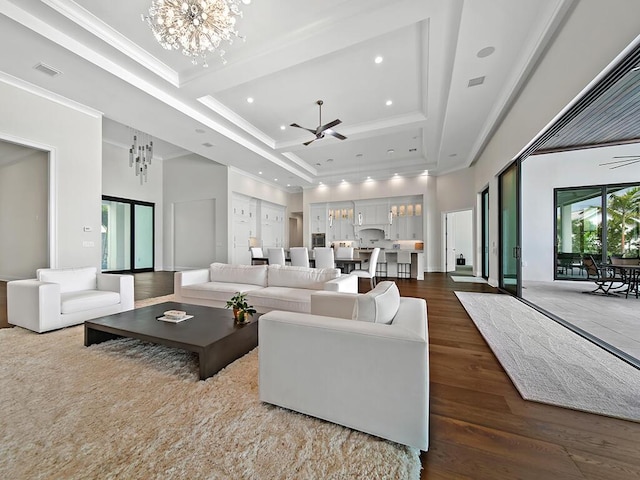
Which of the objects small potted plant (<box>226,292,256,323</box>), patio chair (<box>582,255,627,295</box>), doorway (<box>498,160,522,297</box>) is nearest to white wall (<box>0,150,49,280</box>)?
small potted plant (<box>226,292,256,323</box>)

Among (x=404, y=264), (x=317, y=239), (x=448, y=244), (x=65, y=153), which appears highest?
(x=65, y=153)

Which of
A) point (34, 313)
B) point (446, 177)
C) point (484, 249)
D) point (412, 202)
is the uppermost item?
point (446, 177)

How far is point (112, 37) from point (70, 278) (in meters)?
3.14

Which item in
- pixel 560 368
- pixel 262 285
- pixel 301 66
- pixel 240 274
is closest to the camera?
pixel 560 368

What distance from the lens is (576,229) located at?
643 centimetres

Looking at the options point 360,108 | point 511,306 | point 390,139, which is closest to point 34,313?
point 360,108

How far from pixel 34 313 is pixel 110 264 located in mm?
6304

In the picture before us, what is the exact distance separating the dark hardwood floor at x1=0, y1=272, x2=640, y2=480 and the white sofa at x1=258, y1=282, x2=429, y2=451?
0.75 ft

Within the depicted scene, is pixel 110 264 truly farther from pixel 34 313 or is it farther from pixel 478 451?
pixel 478 451

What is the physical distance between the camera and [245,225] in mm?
9273

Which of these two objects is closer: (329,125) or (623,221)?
(329,125)

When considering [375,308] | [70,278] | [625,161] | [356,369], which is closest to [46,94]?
[70,278]

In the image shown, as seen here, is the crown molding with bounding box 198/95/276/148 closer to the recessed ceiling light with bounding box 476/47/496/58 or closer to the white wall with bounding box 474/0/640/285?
the recessed ceiling light with bounding box 476/47/496/58

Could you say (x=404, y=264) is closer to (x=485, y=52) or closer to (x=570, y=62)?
(x=485, y=52)
